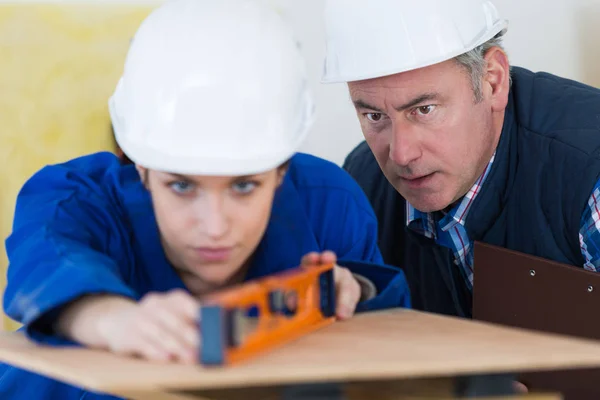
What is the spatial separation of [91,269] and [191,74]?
0.89 feet

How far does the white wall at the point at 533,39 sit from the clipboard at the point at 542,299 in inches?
51.6

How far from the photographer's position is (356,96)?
6.69 ft

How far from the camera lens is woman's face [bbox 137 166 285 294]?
1167 mm

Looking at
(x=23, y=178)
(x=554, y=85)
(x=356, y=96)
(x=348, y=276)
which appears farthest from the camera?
(x=23, y=178)

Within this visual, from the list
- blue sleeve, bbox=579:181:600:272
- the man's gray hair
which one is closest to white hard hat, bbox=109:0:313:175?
the man's gray hair

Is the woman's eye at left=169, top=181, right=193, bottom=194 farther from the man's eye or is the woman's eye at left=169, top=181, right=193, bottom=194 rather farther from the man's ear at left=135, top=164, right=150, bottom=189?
the man's eye

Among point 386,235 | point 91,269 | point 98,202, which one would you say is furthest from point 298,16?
point 91,269

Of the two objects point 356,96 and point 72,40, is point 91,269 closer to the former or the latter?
point 356,96

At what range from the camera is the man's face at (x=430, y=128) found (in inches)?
77.9

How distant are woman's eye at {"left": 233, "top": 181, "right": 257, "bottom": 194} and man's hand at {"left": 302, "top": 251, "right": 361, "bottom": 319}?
0.40ft

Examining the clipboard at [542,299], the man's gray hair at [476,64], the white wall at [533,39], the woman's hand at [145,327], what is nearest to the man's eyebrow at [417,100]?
the man's gray hair at [476,64]

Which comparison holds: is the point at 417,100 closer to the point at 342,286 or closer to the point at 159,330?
the point at 342,286

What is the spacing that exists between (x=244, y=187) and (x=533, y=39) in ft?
7.57

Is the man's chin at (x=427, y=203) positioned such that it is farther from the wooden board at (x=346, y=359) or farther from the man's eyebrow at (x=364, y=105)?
the wooden board at (x=346, y=359)
